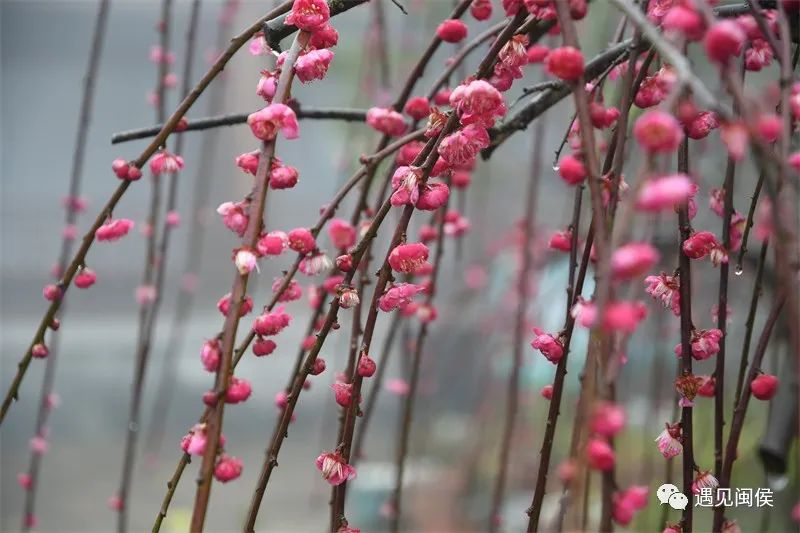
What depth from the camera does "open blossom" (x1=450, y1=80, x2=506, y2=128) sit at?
0.51 m

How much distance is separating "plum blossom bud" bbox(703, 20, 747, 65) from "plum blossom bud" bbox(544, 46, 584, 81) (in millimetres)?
66

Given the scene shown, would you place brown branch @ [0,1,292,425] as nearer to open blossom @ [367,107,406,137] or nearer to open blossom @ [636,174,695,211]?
open blossom @ [367,107,406,137]

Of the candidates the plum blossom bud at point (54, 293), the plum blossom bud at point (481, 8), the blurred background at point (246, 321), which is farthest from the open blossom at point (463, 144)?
the blurred background at point (246, 321)

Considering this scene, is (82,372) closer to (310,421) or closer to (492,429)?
(310,421)

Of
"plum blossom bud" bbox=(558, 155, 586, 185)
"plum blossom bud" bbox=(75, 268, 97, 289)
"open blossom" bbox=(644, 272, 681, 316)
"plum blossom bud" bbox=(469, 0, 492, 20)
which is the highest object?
"plum blossom bud" bbox=(469, 0, 492, 20)

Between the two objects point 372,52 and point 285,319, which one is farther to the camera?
point 372,52

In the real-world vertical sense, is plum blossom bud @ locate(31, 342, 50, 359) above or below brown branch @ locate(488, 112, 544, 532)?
below

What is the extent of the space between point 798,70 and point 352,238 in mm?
452

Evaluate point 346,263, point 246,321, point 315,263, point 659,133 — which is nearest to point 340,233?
point 315,263

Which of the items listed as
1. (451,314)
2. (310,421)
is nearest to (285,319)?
(451,314)

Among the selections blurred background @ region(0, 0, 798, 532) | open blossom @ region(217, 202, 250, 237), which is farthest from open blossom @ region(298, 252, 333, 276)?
blurred background @ region(0, 0, 798, 532)

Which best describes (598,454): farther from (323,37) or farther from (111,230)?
(111,230)

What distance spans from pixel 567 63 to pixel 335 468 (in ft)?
0.91

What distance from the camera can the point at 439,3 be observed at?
2.00 meters
